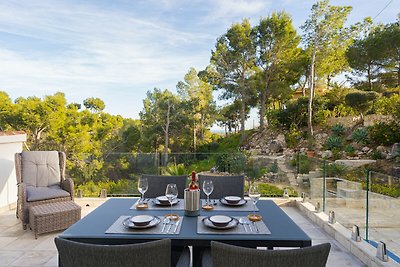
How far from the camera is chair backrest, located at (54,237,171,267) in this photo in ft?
4.10

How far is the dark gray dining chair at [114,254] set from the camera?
1.25 metres

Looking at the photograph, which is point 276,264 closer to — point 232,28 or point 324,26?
point 324,26

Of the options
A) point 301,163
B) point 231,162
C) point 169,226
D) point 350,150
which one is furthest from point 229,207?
point 350,150

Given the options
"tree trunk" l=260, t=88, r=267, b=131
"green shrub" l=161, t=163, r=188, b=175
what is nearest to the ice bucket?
"green shrub" l=161, t=163, r=188, b=175

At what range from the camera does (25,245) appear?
132 inches

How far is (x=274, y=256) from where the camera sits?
120 centimetres

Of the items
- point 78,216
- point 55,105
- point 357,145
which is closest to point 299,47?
point 357,145

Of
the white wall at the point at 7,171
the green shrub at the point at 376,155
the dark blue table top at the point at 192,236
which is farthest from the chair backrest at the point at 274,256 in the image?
the green shrub at the point at 376,155

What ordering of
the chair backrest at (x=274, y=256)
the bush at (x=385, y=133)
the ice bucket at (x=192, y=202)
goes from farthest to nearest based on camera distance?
the bush at (x=385, y=133) → the ice bucket at (x=192, y=202) → the chair backrest at (x=274, y=256)

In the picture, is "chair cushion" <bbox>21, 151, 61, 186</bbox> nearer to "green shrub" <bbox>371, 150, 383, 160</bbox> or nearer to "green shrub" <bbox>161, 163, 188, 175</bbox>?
"green shrub" <bbox>161, 163, 188, 175</bbox>

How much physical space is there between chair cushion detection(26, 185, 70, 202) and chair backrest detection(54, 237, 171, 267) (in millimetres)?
2995

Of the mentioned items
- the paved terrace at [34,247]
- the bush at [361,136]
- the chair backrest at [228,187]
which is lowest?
the paved terrace at [34,247]

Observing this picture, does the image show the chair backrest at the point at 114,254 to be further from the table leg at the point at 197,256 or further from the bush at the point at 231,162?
the bush at the point at 231,162

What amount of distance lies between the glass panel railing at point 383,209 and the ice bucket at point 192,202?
2207 mm
